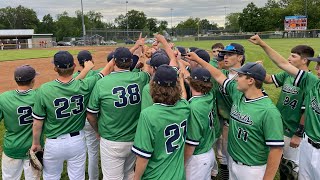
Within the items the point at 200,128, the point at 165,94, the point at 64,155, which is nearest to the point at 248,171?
the point at 200,128

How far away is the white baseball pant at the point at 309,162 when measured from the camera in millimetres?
3658

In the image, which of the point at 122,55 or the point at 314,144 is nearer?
the point at 314,144

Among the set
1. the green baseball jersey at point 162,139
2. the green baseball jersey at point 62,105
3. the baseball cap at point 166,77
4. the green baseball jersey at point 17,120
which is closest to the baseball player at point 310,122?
the baseball cap at point 166,77

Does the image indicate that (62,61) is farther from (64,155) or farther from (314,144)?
(314,144)

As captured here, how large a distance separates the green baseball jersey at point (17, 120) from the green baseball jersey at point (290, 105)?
354 centimetres

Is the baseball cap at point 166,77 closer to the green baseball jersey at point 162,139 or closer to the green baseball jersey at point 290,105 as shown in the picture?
the green baseball jersey at point 162,139

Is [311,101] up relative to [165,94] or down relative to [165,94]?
down

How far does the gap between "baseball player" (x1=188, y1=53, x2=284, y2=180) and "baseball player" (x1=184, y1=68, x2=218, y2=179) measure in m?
0.28

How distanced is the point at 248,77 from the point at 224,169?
236 cm

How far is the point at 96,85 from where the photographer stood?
13.0 ft

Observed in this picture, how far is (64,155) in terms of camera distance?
405 centimetres

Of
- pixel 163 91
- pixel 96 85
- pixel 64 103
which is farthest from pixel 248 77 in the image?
pixel 64 103

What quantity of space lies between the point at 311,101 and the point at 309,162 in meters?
0.72

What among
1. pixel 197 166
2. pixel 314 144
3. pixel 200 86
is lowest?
pixel 197 166
